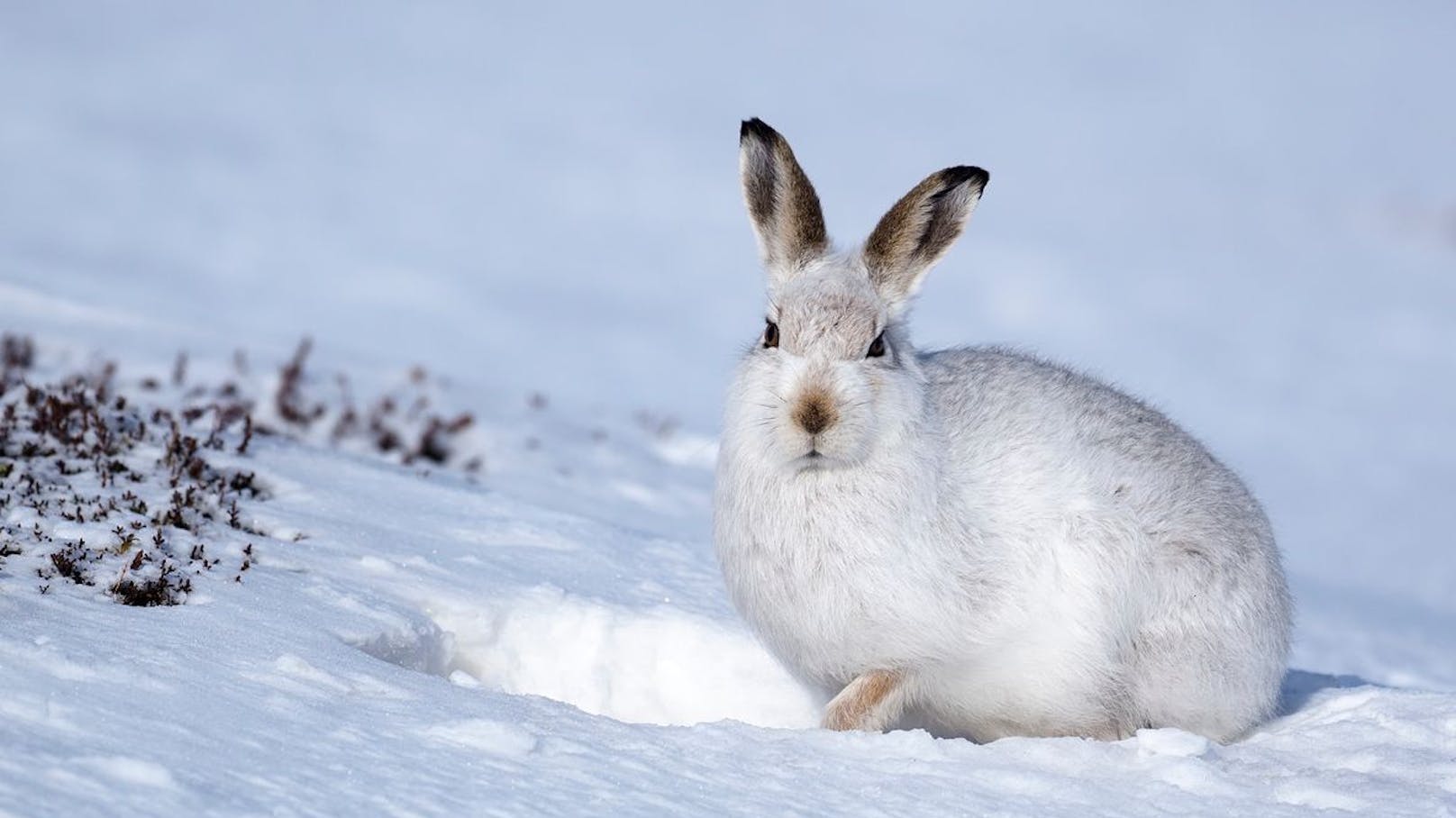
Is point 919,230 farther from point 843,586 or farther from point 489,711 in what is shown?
point 489,711

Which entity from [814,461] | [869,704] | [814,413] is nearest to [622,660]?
[869,704]

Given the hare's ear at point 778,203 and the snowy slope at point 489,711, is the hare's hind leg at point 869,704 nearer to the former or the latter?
the snowy slope at point 489,711

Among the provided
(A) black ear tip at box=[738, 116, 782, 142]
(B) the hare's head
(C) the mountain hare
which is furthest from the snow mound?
(A) black ear tip at box=[738, 116, 782, 142]

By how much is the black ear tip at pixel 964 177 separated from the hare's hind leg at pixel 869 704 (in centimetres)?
159

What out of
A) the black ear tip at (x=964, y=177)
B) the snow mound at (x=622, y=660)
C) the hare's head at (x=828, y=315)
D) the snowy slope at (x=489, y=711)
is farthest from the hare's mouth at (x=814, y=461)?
the snow mound at (x=622, y=660)

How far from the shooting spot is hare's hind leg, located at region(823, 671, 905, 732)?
193 inches

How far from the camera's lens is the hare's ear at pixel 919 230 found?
5.18 metres

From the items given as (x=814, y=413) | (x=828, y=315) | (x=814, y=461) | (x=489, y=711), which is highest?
(x=828, y=315)

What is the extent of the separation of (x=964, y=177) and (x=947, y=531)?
1.17m

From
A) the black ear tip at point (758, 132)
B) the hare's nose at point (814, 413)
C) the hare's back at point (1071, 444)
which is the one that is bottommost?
the hare's nose at point (814, 413)

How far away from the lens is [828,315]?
4961 millimetres

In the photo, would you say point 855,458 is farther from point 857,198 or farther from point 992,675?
point 857,198

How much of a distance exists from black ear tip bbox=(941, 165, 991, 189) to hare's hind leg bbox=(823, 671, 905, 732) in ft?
5.21

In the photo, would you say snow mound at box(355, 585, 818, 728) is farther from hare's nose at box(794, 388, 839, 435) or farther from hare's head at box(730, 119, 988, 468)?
hare's nose at box(794, 388, 839, 435)
